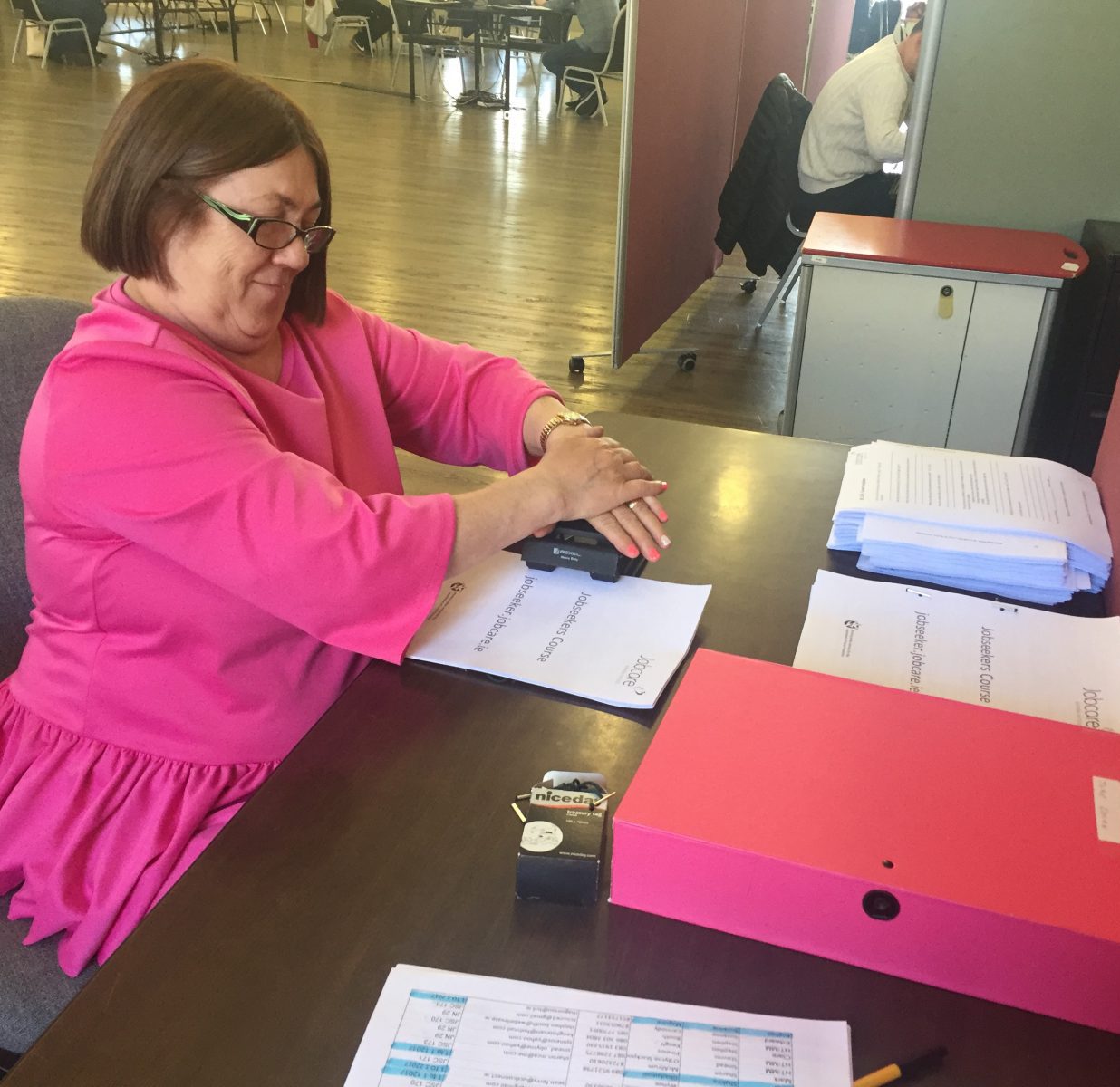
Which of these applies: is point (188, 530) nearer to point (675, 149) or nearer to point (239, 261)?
point (239, 261)

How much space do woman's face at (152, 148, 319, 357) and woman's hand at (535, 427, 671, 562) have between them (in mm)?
338

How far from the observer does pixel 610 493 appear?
4.01 feet

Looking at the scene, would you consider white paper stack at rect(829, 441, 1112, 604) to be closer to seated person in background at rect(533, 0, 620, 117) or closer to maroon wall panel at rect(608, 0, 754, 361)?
maroon wall panel at rect(608, 0, 754, 361)

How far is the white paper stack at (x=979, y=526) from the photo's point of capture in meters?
1.16

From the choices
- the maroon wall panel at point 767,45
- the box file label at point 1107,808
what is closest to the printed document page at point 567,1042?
the box file label at point 1107,808

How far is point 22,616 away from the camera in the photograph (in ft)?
4.43

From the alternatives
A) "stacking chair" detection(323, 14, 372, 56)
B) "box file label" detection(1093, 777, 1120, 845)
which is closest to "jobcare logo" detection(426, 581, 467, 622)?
"box file label" detection(1093, 777, 1120, 845)

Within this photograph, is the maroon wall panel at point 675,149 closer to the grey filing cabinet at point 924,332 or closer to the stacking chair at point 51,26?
the grey filing cabinet at point 924,332

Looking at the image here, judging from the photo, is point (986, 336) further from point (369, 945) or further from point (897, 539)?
point (369, 945)

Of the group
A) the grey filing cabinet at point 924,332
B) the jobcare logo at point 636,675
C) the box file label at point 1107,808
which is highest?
the box file label at point 1107,808

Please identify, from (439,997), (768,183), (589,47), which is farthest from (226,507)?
(589,47)

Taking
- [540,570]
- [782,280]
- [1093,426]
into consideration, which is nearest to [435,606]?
[540,570]

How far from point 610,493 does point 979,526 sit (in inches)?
15.5

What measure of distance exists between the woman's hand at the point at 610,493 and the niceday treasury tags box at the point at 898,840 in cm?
37
